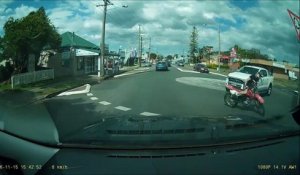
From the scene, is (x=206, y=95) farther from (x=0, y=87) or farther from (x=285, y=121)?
(x=0, y=87)

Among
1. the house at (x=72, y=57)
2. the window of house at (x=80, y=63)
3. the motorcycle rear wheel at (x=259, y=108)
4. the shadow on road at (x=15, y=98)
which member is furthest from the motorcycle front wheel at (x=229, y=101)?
the shadow on road at (x=15, y=98)

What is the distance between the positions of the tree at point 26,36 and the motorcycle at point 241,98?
178cm

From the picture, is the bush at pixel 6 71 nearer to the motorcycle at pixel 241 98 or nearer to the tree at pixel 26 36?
the tree at pixel 26 36

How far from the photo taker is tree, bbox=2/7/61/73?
3709 mm

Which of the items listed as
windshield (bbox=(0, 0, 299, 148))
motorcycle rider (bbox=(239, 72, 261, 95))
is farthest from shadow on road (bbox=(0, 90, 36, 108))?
motorcycle rider (bbox=(239, 72, 261, 95))

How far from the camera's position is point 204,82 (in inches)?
177

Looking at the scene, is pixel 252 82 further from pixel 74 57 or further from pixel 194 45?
pixel 74 57

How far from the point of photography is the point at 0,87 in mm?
4145

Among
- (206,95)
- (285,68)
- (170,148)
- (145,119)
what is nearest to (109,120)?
(145,119)

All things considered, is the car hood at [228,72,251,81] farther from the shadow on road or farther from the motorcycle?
the shadow on road

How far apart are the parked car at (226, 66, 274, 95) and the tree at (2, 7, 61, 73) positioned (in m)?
1.79

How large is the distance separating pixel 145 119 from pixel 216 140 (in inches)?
28.8

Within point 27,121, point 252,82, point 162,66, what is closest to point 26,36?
point 27,121

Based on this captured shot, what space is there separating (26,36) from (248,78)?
A: 222 cm
